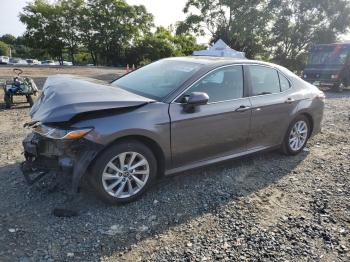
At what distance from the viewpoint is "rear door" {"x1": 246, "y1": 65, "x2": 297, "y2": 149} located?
14.9ft

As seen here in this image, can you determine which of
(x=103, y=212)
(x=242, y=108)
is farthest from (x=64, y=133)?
(x=242, y=108)

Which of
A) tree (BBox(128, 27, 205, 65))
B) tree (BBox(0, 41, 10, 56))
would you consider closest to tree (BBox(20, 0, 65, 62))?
tree (BBox(128, 27, 205, 65))

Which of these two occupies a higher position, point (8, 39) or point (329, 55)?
point (8, 39)

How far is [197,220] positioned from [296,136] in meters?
2.72

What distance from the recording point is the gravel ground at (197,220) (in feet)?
9.59

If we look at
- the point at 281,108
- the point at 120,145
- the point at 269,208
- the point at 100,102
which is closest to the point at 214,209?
the point at 269,208

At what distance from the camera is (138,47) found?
43781 mm

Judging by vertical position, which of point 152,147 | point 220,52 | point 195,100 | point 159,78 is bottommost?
point 152,147

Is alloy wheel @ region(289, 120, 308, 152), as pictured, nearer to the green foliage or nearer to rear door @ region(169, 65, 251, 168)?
rear door @ region(169, 65, 251, 168)

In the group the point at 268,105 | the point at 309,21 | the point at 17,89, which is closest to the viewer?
the point at 268,105

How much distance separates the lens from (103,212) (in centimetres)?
347

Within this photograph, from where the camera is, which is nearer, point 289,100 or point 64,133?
point 64,133

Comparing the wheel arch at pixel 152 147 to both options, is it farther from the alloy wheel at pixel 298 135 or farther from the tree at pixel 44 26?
the tree at pixel 44 26

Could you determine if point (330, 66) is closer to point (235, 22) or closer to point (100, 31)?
point (235, 22)
